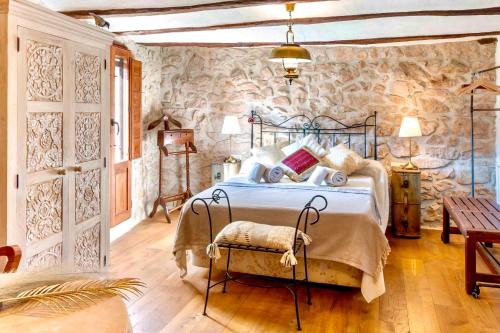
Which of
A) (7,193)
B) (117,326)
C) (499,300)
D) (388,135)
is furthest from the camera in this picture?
(388,135)

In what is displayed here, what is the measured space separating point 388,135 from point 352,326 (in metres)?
3.23

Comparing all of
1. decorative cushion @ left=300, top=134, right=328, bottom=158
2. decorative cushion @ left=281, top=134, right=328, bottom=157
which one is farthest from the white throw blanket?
decorative cushion @ left=300, top=134, right=328, bottom=158

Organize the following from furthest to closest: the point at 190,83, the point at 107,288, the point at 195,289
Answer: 1. the point at 190,83
2. the point at 195,289
3. the point at 107,288

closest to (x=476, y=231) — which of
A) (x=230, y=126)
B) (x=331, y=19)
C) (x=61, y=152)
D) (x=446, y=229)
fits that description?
(x=446, y=229)

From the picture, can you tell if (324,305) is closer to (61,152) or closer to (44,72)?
(61,152)

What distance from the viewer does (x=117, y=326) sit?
1183mm

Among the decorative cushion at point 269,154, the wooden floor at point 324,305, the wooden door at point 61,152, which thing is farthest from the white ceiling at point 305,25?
the wooden floor at point 324,305

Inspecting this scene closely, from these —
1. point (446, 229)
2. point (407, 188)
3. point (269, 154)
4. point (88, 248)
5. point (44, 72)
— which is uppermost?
point (44, 72)

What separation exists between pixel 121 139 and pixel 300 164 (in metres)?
2.23

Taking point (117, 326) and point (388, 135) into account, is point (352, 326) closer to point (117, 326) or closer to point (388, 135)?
point (117, 326)

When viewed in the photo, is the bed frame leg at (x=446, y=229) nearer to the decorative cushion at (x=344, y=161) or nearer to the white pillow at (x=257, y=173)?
the decorative cushion at (x=344, y=161)

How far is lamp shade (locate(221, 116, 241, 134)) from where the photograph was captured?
573 centimetres

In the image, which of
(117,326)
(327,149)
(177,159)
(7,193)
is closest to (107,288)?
(117,326)

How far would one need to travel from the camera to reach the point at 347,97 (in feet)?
18.5
